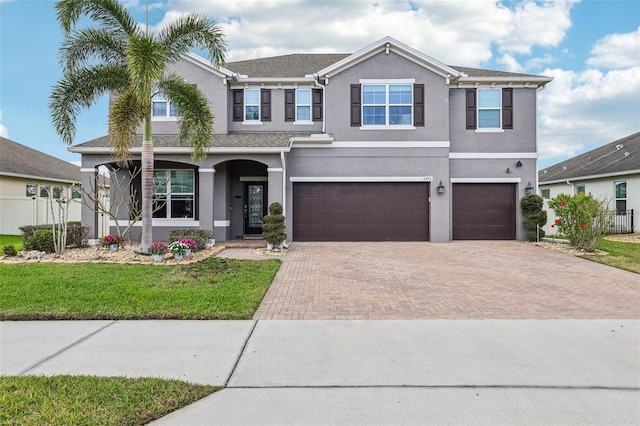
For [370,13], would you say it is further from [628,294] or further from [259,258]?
[628,294]

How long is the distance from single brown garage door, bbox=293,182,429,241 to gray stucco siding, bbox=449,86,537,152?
8.12ft

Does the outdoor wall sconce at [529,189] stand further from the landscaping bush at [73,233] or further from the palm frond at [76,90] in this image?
the landscaping bush at [73,233]

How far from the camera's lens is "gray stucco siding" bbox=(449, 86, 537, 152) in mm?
15859

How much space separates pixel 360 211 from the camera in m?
15.6

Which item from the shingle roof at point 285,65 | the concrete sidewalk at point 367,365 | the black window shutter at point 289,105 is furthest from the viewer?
the shingle roof at point 285,65

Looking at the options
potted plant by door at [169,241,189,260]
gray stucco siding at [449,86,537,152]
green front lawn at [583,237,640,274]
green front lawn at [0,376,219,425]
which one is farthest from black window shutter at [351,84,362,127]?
green front lawn at [0,376,219,425]

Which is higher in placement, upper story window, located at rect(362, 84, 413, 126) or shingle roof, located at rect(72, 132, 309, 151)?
upper story window, located at rect(362, 84, 413, 126)

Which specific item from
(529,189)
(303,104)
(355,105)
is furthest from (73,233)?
(529,189)

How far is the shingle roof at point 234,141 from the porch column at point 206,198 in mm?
1085

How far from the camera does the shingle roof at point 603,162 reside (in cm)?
2039

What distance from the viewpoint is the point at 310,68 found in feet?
56.4

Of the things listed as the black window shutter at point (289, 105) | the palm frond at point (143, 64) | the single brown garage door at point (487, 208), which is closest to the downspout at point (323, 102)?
the black window shutter at point (289, 105)

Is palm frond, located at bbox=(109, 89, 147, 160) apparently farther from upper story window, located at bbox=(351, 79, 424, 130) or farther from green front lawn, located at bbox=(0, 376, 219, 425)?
green front lawn, located at bbox=(0, 376, 219, 425)

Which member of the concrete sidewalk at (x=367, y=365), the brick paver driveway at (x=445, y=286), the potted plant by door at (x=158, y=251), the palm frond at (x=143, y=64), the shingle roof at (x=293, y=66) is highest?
the shingle roof at (x=293, y=66)
